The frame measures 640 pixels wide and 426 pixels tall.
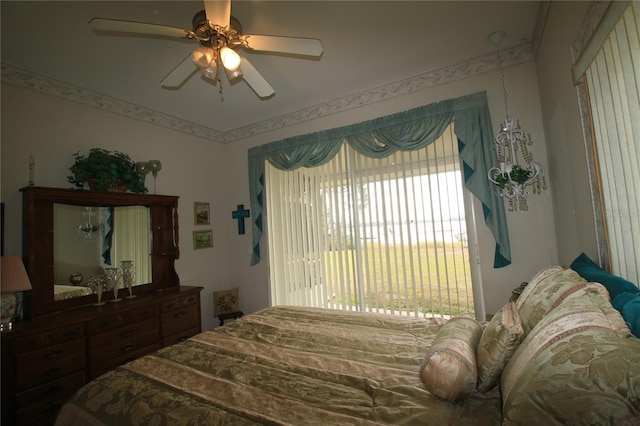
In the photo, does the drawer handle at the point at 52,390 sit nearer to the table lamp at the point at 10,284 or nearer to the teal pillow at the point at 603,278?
the table lamp at the point at 10,284

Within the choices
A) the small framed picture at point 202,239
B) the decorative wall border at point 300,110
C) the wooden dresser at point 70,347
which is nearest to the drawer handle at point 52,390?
the wooden dresser at point 70,347

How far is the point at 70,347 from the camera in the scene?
2137 mm

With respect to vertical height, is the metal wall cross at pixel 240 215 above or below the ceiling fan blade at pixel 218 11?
below

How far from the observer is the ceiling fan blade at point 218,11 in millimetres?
1423

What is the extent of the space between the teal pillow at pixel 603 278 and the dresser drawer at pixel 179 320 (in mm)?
3214

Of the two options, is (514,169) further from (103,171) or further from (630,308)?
(103,171)

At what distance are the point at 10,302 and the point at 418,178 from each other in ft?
11.2

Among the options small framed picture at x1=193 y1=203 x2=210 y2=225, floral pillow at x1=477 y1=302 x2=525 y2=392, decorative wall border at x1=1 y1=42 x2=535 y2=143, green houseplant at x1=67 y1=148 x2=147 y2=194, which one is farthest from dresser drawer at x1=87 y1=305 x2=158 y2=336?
floral pillow at x1=477 y1=302 x2=525 y2=392

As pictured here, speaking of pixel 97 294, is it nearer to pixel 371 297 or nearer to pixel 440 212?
pixel 371 297

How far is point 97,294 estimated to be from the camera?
264 centimetres

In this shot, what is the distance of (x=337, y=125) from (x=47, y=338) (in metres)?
3.15

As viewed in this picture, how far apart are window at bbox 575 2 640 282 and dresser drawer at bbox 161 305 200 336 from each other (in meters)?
3.33

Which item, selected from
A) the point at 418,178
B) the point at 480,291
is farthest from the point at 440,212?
the point at 480,291

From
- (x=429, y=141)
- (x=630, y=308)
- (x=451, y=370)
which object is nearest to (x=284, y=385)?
(x=451, y=370)
